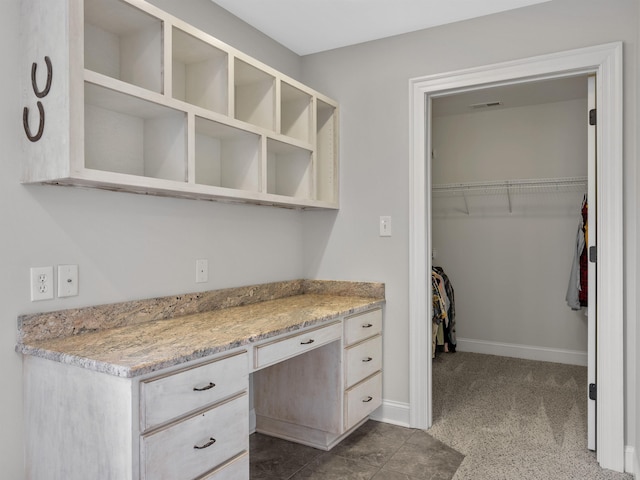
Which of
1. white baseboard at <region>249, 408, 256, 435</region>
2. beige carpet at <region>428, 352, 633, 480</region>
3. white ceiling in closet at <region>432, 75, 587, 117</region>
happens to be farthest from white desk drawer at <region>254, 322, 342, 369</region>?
white ceiling in closet at <region>432, 75, 587, 117</region>

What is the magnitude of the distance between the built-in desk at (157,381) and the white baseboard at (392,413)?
536 mm

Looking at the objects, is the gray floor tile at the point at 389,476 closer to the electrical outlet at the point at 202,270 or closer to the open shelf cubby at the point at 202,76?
the electrical outlet at the point at 202,270

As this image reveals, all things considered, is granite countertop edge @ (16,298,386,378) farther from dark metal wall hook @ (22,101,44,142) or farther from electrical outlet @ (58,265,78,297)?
dark metal wall hook @ (22,101,44,142)

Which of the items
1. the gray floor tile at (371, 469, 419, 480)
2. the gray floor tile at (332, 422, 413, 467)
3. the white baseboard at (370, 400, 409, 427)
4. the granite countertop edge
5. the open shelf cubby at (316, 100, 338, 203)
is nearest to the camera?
the granite countertop edge

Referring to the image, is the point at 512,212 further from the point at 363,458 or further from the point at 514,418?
the point at 363,458

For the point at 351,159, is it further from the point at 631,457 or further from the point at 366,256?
the point at 631,457

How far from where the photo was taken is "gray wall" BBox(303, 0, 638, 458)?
2.54 m

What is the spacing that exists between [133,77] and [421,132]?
1700 mm

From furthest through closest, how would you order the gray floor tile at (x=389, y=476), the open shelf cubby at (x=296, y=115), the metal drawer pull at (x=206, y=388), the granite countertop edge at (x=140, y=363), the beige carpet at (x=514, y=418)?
the open shelf cubby at (x=296, y=115)
the beige carpet at (x=514, y=418)
the gray floor tile at (x=389, y=476)
the metal drawer pull at (x=206, y=388)
the granite countertop edge at (x=140, y=363)

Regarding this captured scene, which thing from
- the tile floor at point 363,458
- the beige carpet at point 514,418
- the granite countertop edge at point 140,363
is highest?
the granite countertop edge at point 140,363

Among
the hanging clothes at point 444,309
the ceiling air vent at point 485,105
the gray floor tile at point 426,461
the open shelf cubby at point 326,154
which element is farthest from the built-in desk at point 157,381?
the ceiling air vent at point 485,105

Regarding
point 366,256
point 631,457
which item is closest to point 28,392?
point 366,256

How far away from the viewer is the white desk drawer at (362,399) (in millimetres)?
2588

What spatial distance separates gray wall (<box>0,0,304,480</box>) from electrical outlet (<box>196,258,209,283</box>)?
3 centimetres
